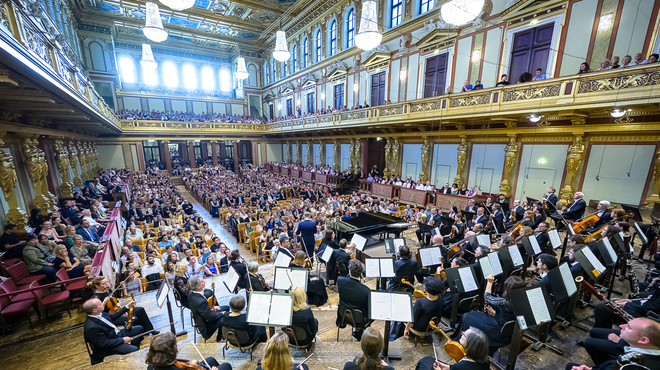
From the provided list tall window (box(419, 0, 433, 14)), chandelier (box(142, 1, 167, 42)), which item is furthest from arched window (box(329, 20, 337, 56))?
chandelier (box(142, 1, 167, 42))

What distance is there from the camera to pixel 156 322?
454 centimetres

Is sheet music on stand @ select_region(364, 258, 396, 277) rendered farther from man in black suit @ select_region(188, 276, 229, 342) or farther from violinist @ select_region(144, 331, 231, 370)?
violinist @ select_region(144, 331, 231, 370)

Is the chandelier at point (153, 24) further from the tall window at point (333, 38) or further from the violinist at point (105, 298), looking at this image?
the tall window at point (333, 38)

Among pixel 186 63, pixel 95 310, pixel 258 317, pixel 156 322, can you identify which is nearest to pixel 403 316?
pixel 258 317

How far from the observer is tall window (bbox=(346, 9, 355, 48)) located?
17.7m

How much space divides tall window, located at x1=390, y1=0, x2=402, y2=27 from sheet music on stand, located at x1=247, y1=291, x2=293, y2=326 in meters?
16.4

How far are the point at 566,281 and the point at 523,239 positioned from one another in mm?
1642

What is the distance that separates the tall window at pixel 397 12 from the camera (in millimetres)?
14727

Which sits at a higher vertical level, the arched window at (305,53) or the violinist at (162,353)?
the arched window at (305,53)

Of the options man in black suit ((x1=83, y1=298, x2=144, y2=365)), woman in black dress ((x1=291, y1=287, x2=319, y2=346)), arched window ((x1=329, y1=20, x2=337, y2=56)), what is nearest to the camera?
man in black suit ((x1=83, y1=298, x2=144, y2=365))

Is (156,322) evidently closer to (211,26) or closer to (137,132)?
(137,132)

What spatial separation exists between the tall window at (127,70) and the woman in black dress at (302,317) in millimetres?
33137

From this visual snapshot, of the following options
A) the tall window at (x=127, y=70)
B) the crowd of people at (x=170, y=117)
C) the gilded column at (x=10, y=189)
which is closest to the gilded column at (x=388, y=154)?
the gilded column at (x=10, y=189)

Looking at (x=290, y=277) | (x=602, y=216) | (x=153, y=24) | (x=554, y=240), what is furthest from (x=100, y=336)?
(x=602, y=216)
